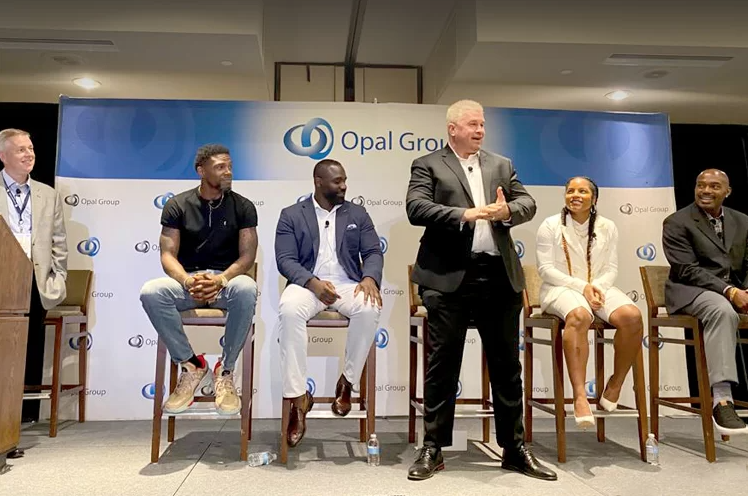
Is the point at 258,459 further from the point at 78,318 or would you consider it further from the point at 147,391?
the point at 78,318

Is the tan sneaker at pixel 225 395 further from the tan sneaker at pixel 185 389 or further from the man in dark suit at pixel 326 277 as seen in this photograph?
the man in dark suit at pixel 326 277

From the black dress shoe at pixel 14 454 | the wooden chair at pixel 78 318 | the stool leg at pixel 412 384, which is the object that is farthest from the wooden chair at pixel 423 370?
the wooden chair at pixel 78 318

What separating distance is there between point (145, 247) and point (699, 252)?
3.49 meters

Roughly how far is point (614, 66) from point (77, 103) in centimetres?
398

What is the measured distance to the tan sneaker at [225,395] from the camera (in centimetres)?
275

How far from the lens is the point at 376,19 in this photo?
5.09 metres

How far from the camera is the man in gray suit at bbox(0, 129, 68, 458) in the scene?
3494 mm

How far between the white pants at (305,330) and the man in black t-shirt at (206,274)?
19 cm

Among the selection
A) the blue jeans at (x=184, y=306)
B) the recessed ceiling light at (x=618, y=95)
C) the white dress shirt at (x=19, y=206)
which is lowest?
Answer: the blue jeans at (x=184, y=306)

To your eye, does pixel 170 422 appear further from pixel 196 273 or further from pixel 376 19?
pixel 376 19

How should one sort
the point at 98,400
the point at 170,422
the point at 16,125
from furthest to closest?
the point at 16,125 → the point at 98,400 → the point at 170,422

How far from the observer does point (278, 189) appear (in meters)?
4.30

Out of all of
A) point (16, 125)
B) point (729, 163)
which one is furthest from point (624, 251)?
point (16, 125)

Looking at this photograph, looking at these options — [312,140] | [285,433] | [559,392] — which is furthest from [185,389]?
[312,140]
